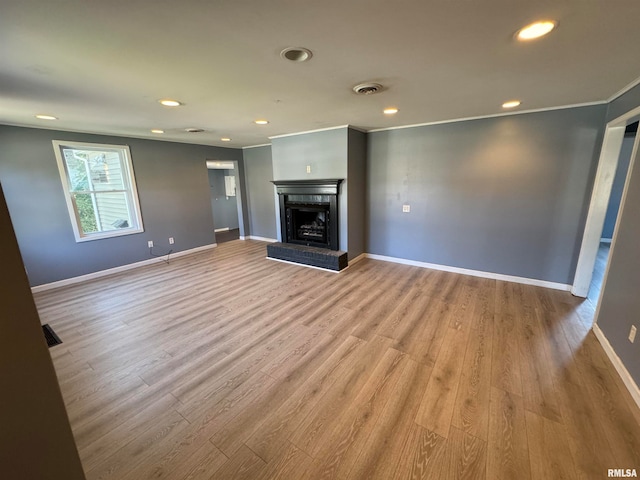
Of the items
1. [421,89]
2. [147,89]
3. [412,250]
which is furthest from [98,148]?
[412,250]

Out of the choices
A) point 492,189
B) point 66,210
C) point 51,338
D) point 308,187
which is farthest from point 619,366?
point 66,210

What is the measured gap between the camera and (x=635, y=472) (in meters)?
1.30

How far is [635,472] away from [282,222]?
4.68 metres

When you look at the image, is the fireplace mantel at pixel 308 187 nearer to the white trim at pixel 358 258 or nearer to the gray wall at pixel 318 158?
the gray wall at pixel 318 158

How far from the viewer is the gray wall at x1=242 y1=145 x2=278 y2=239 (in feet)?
19.7

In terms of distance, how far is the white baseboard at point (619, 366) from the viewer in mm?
1728

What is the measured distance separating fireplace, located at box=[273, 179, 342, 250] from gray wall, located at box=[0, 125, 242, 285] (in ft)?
6.57

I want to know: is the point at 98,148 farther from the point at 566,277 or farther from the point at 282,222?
the point at 566,277

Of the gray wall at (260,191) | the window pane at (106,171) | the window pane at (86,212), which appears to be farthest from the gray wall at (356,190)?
the window pane at (86,212)

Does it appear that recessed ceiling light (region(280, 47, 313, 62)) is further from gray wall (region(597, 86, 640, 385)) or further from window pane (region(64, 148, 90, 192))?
window pane (region(64, 148, 90, 192))

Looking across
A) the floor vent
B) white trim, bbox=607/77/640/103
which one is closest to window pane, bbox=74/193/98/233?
the floor vent

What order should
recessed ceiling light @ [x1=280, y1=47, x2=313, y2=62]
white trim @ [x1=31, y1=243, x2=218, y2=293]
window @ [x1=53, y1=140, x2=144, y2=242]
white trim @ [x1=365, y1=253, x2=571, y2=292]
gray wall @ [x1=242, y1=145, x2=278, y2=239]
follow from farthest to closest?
gray wall @ [x1=242, y1=145, x2=278, y2=239] → window @ [x1=53, y1=140, x2=144, y2=242] → white trim @ [x1=31, y1=243, x2=218, y2=293] → white trim @ [x1=365, y1=253, x2=571, y2=292] → recessed ceiling light @ [x1=280, y1=47, x2=313, y2=62]

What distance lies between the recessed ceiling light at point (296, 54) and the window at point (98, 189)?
4186mm

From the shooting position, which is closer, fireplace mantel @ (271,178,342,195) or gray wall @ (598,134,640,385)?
gray wall @ (598,134,640,385)
